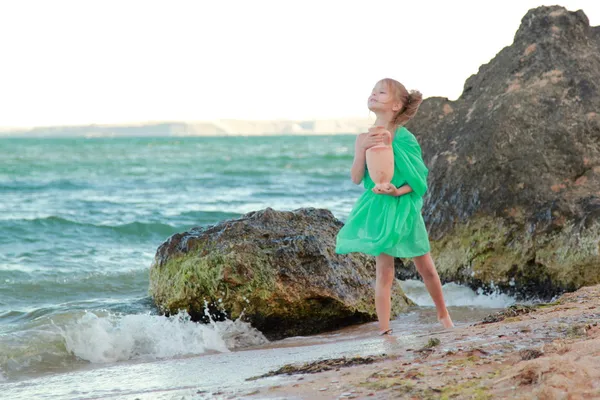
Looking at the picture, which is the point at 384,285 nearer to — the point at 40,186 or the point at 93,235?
the point at 93,235

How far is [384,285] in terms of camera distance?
515 centimetres

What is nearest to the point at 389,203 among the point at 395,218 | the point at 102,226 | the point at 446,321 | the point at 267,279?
the point at 395,218

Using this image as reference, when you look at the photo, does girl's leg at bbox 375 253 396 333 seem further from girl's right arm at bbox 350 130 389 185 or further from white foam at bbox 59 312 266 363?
white foam at bbox 59 312 266 363

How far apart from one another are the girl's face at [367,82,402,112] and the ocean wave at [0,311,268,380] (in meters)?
1.91

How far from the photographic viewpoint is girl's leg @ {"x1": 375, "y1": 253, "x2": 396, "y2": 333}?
5109 mm

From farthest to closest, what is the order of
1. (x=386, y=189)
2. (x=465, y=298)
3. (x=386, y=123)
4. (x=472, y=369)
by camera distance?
(x=465, y=298)
(x=386, y=123)
(x=386, y=189)
(x=472, y=369)

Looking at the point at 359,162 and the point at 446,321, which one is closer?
the point at 359,162

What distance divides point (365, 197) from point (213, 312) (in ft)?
5.26

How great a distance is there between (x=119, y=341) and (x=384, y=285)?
1.99 metres

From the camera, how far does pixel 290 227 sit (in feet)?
21.3

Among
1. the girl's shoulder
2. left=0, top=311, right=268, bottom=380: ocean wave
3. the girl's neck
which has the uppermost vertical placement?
the girl's neck

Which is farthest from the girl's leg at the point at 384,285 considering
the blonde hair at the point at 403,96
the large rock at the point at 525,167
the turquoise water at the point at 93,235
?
the large rock at the point at 525,167

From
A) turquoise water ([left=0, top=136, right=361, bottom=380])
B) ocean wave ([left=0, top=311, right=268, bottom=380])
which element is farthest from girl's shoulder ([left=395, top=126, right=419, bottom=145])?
turquoise water ([left=0, top=136, right=361, bottom=380])

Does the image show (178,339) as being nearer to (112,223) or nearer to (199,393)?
(199,393)
